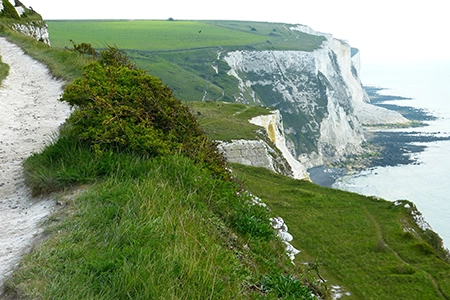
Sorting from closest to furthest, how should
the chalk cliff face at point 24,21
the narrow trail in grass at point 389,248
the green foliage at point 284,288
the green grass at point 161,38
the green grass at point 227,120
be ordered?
the green foliage at point 284,288 → the narrow trail in grass at point 389,248 → the chalk cliff face at point 24,21 → the green grass at point 227,120 → the green grass at point 161,38

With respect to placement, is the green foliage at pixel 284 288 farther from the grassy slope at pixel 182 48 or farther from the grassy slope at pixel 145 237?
the grassy slope at pixel 182 48

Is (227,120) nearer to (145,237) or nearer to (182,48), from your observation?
(145,237)

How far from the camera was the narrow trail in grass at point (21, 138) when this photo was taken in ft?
21.7

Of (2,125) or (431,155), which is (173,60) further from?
(2,125)

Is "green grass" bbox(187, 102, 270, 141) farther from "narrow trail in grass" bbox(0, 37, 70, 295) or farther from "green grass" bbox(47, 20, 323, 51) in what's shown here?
"green grass" bbox(47, 20, 323, 51)

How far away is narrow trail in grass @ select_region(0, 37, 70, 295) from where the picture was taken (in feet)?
21.7

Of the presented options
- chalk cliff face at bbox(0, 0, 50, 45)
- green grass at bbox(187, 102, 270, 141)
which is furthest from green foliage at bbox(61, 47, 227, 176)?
chalk cliff face at bbox(0, 0, 50, 45)

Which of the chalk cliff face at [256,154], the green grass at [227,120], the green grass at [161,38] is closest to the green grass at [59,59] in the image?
the green grass at [227,120]

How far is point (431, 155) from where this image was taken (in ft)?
400

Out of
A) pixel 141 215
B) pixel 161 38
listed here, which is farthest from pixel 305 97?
pixel 141 215

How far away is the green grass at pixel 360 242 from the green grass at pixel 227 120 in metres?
10.6

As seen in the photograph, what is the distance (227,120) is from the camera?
198 feet

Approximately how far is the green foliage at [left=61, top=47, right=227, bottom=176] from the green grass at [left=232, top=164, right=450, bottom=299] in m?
12.2

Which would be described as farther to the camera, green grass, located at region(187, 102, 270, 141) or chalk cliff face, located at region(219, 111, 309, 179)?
green grass, located at region(187, 102, 270, 141)
